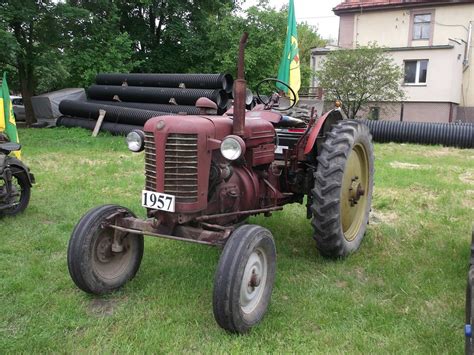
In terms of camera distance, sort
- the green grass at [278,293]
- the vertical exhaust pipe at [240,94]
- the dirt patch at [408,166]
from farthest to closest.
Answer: the dirt patch at [408,166]
the vertical exhaust pipe at [240,94]
the green grass at [278,293]

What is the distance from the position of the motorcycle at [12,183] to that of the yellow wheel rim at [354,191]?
3633 millimetres

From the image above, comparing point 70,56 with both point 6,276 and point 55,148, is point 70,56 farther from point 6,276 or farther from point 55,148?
point 6,276

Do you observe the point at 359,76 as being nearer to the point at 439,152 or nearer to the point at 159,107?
the point at 439,152

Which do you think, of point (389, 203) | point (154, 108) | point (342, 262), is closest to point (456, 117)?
point (154, 108)

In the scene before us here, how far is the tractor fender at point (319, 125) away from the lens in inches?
159

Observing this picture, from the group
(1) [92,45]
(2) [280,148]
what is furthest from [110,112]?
(2) [280,148]

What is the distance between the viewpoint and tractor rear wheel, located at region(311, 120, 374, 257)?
12.3ft

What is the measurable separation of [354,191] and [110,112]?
9.91 metres

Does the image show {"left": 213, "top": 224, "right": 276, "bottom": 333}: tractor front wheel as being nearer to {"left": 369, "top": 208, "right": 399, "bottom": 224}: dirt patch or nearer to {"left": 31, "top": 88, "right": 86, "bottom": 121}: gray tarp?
{"left": 369, "top": 208, "right": 399, "bottom": 224}: dirt patch

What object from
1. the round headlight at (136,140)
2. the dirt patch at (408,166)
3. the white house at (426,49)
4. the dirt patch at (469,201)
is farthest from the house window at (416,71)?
the round headlight at (136,140)

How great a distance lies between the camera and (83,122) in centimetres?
1348

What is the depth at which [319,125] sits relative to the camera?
4.18m

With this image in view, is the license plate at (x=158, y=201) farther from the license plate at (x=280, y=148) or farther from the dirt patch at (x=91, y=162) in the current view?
the dirt patch at (x=91, y=162)

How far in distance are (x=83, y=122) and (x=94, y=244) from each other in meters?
11.0
